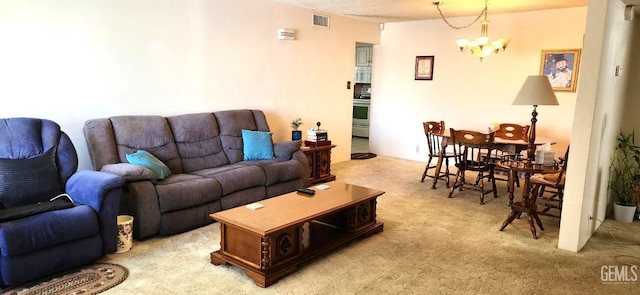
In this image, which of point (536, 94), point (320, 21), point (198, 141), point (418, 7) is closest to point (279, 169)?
point (198, 141)

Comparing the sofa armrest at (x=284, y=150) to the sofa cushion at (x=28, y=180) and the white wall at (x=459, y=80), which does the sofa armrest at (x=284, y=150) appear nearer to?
the sofa cushion at (x=28, y=180)

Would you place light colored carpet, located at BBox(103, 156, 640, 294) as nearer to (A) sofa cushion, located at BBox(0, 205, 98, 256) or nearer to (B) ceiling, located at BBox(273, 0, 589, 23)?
(A) sofa cushion, located at BBox(0, 205, 98, 256)

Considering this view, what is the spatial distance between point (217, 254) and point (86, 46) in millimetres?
2302

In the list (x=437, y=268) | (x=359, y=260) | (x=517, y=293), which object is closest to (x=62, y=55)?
(x=359, y=260)

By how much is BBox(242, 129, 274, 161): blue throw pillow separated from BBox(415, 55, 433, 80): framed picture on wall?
131 inches

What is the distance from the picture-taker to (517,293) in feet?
8.61

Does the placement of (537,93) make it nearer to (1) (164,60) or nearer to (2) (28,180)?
(1) (164,60)

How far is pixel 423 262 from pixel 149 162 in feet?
7.84

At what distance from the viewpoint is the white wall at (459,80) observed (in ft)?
18.5

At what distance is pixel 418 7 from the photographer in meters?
5.60

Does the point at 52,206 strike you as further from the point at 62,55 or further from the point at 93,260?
the point at 62,55

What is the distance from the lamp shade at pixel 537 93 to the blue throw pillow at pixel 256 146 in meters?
2.58

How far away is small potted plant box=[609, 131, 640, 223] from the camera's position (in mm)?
4105

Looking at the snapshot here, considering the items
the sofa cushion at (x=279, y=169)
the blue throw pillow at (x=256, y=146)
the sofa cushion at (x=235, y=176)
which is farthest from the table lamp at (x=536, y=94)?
the blue throw pillow at (x=256, y=146)
